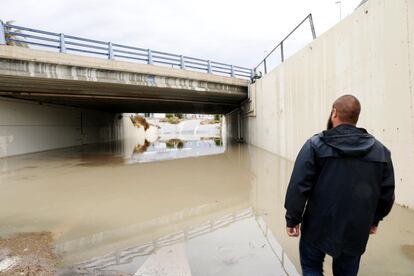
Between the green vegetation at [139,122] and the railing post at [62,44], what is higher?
the railing post at [62,44]

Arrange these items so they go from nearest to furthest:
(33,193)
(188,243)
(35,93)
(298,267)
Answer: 1. (298,267)
2. (188,243)
3. (33,193)
4. (35,93)

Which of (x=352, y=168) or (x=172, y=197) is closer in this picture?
(x=352, y=168)

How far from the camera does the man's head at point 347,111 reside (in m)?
1.82

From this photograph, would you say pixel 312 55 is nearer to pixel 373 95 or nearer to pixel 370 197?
pixel 373 95

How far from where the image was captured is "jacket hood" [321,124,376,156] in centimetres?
173

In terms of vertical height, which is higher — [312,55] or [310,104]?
[312,55]

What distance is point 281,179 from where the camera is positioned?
25.3ft

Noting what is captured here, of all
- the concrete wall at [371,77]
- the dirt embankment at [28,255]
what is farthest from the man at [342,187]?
the concrete wall at [371,77]

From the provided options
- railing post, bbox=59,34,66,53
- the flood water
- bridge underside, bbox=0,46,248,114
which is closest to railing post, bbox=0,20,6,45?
bridge underside, bbox=0,46,248,114

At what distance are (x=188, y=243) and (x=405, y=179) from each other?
146 inches

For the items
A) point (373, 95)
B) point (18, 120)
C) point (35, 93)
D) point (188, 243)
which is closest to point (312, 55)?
point (373, 95)

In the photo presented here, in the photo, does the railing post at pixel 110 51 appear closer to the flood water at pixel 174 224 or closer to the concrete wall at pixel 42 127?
the concrete wall at pixel 42 127

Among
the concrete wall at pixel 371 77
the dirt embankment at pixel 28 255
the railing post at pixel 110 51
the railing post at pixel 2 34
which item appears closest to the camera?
the dirt embankment at pixel 28 255

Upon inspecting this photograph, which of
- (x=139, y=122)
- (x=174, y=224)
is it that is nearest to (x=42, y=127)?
(x=174, y=224)
